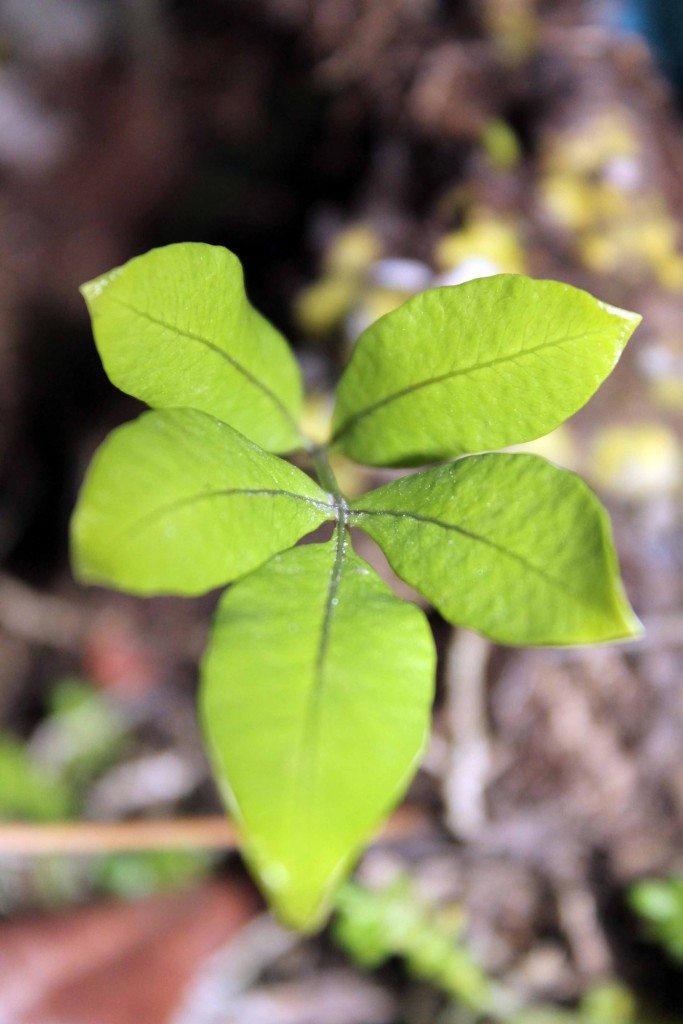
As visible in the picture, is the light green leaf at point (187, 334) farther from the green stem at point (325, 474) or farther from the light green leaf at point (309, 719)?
the light green leaf at point (309, 719)

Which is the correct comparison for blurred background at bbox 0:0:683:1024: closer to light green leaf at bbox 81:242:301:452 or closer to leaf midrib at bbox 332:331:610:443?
leaf midrib at bbox 332:331:610:443

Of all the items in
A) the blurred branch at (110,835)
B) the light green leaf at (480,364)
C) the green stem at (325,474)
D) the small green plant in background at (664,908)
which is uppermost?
the light green leaf at (480,364)

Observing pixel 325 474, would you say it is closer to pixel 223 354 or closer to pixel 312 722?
pixel 223 354

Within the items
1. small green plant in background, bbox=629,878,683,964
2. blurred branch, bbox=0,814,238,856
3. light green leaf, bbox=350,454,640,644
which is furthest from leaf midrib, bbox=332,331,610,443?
small green plant in background, bbox=629,878,683,964

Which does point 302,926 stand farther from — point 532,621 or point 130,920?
point 130,920

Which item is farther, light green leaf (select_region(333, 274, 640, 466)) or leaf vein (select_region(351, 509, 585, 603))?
light green leaf (select_region(333, 274, 640, 466))

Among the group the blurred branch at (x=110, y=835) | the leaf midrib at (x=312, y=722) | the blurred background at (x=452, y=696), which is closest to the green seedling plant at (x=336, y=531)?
the leaf midrib at (x=312, y=722)

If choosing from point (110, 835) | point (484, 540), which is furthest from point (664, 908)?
point (484, 540)
